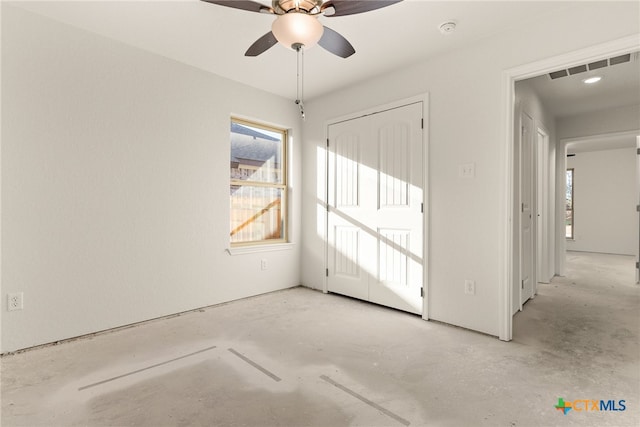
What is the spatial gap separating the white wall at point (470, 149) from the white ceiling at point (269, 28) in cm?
13

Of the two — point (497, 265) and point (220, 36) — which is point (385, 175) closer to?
point (497, 265)

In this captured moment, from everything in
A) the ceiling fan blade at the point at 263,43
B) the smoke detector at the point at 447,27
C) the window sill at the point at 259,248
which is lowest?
the window sill at the point at 259,248

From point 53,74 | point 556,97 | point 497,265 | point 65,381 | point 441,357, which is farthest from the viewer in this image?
point 556,97

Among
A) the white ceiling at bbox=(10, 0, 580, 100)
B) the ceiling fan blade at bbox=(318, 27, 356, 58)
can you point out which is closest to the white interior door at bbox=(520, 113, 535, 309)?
the white ceiling at bbox=(10, 0, 580, 100)

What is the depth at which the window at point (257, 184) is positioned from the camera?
3750mm

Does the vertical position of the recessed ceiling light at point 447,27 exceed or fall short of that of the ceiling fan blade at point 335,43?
it exceeds it

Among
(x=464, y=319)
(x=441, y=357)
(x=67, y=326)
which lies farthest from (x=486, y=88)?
(x=67, y=326)

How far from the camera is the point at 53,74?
96.7 inches

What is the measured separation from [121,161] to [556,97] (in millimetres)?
5047

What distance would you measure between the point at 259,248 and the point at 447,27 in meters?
2.88

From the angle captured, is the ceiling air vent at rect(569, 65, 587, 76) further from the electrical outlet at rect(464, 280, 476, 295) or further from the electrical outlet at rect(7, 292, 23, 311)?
the electrical outlet at rect(7, 292, 23, 311)

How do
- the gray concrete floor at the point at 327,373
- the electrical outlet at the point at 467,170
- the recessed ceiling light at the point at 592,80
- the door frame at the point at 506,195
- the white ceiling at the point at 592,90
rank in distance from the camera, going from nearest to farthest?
the gray concrete floor at the point at 327,373, the door frame at the point at 506,195, the electrical outlet at the point at 467,170, the white ceiling at the point at 592,90, the recessed ceiling light at the point at 592,80

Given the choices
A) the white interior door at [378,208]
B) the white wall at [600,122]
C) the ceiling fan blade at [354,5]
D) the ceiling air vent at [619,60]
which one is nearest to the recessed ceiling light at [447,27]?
the white interior door at [378,208]

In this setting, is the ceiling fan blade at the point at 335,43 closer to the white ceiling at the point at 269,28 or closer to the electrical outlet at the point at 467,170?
the white ceiling at the point at 269,28
